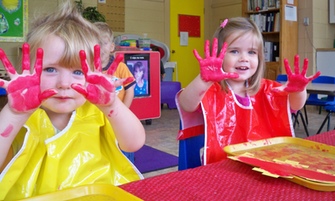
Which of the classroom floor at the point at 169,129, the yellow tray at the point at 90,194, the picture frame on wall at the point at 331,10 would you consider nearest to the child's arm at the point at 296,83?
the yellow tray at the point at 90,194

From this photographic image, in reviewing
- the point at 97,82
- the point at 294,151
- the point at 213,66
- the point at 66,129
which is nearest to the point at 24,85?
the point at 97,82

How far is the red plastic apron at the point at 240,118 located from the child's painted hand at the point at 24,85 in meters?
0.63

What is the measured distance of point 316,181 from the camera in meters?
0.66

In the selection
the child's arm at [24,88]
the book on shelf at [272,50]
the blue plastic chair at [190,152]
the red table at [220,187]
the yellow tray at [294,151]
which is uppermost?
the book on shelf at [272,50]

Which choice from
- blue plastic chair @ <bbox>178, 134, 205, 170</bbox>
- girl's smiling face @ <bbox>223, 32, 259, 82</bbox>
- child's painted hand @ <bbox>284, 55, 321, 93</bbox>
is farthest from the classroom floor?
child's painted hand @ <bbox>284, 55, 321, 93</bbox>

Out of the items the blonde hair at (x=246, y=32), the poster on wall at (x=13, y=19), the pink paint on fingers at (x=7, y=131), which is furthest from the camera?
the poster on wall at (x=13, y=19)

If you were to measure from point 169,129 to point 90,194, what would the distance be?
12.6 ft

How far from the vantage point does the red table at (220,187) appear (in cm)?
64

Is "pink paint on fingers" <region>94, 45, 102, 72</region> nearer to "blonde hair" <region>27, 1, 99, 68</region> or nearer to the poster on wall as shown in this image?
"blonde hair" <region>27, 1, 99, 68</region>

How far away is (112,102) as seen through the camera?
77 cm

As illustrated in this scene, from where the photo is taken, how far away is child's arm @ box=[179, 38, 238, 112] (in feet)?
3.19

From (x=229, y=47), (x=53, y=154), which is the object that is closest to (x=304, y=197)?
(x=53, y=154)

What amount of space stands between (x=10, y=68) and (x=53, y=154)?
0.27 metres

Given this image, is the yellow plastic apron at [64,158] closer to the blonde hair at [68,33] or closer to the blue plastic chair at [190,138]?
the blonde hair at [68,33]
